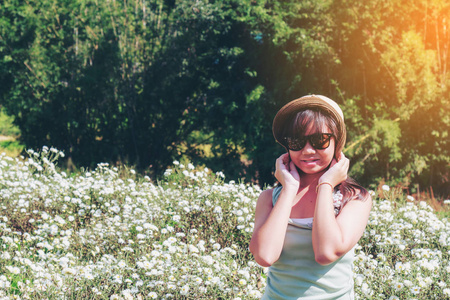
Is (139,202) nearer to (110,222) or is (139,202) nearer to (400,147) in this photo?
(110,222)

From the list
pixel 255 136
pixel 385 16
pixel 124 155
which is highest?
pixel 385 16

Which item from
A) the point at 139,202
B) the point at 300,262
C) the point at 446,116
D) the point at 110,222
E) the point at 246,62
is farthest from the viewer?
the point at 246,62

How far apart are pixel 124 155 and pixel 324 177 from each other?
8981 mm

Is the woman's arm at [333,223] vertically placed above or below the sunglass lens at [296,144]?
below

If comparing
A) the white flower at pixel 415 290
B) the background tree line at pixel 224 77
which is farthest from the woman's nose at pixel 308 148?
the background tree line at pixel 224 77

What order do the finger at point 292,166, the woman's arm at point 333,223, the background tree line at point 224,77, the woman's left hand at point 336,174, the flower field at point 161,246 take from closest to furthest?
the woman's arm at point 333,223, the woman's left hand at point 336,174, the finger at point 292,166, the flower field at point 161,246, the background tree line at point 224,77

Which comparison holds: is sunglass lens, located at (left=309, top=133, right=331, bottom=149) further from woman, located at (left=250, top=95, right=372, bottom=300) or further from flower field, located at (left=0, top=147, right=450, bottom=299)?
flower field, located at (left=0, top=147, right=450, bottom=299)

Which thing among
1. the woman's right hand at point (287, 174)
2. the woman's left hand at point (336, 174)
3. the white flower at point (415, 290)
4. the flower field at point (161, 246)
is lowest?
the flower field at point (161, 246)

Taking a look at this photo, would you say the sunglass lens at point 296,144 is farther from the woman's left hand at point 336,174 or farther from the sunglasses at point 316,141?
the woman's left hand at point 336,174

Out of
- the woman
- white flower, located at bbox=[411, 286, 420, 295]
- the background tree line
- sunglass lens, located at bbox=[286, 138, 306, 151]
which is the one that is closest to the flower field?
white flower, located at bbox=[411, 286, 420, 295]

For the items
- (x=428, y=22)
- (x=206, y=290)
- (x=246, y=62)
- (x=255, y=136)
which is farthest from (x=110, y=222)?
(x=428, y=22)

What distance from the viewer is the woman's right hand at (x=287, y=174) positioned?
1.72 meters

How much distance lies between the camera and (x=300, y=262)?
1.68 meters

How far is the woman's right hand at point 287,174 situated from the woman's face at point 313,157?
0.04m
